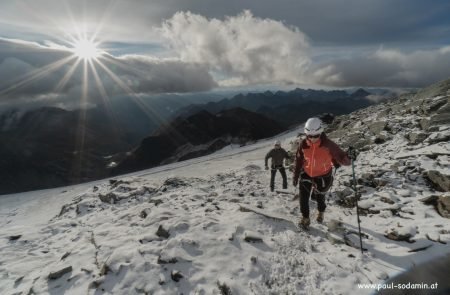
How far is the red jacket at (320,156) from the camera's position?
8125mm

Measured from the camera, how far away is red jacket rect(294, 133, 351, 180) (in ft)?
26.7

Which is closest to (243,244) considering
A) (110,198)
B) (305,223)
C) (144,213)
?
(305,223)

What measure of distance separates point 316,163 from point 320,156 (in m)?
0.25

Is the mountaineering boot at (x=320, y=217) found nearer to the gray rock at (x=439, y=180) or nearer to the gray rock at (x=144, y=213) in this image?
the gray rock at (x=439, y=180)

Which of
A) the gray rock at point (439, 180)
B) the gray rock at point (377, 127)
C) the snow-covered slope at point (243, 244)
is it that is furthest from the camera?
the gray rock at point (377, 127)

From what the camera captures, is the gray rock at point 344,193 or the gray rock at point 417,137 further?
the gray rock at point 417,137

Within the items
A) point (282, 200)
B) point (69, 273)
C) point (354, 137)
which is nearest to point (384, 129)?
point (354, 137)

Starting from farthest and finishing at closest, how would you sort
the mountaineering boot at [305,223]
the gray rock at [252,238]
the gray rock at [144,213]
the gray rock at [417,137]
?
the gray rock at [417,137], the gray rock at [144,213], the mountaineering boot at [305,223], the gray rock at [252,238]

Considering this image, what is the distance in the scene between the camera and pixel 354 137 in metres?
22.1

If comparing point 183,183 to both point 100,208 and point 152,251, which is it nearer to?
point 100,208

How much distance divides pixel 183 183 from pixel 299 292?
529 inches

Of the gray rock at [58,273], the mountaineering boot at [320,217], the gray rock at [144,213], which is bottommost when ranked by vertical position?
the gray rock at [58,273]

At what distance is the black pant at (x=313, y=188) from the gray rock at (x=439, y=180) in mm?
4403

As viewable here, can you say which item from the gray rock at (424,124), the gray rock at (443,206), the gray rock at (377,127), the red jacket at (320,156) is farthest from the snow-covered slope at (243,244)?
the gray rock at (377,127)
